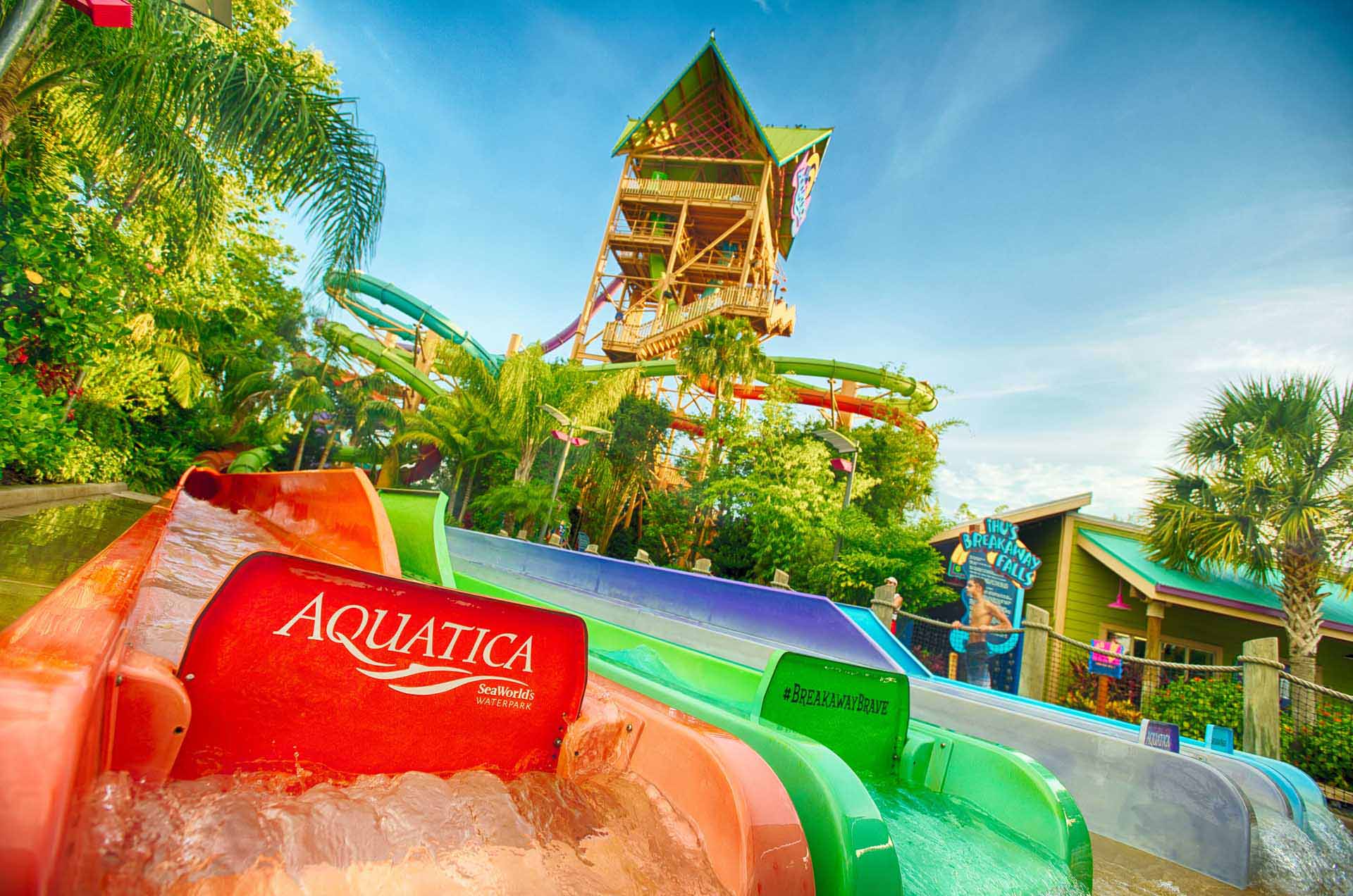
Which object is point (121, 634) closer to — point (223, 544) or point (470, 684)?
point (470, 684)

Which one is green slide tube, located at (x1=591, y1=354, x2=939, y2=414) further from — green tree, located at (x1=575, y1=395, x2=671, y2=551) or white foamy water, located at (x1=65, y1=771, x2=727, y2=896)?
white foamy water, located at (x1=65, y1=771, x2=727, y2=896)

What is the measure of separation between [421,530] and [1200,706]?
8320 mm

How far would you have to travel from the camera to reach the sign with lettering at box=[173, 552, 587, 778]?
1.30 meters

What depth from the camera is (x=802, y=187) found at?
2411cm

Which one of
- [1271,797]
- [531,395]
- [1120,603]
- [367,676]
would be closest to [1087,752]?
[1271,797]

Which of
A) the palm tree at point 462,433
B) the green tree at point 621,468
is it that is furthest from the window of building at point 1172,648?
the palm tree at point 462,433

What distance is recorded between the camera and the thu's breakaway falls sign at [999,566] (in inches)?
385

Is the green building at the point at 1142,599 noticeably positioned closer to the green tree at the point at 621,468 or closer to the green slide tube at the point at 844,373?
the green slide tube at the point at 844,373

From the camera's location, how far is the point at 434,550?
3682 mm

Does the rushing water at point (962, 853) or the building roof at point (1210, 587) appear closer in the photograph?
the rushing water at point (962, 853)

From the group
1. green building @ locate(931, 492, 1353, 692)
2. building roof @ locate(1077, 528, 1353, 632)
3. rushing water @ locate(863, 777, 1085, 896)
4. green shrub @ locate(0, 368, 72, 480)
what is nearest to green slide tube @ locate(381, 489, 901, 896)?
rushing water @ locate(863, 777, 1085, 896)

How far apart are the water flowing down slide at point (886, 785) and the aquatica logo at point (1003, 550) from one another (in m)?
7.90

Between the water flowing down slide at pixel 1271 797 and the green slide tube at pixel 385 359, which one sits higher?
the green slide tube at pixel 385 359

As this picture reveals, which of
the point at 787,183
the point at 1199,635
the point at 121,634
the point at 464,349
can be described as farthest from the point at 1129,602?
the point at 787,183
